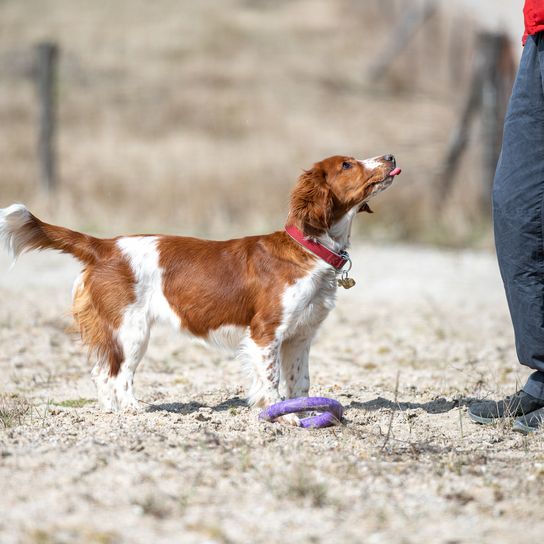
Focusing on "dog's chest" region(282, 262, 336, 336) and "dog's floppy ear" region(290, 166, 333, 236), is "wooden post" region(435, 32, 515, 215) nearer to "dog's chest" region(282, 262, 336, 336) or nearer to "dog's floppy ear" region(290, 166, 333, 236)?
"dog's floppy ear" region(290, 166, 333, 236)

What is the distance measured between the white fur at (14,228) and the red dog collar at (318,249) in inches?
56.5

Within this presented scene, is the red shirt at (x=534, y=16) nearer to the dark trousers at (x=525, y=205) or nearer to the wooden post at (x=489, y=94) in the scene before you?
the dark trousers at (x=525, y=205)

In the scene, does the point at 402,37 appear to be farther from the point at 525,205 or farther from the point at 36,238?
the point at 525,205

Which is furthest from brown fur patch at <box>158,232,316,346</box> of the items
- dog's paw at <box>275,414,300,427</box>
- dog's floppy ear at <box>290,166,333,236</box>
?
dog's paw at <box>275,414,300,427</box>

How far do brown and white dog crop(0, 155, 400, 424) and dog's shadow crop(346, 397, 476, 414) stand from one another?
343 millimetres

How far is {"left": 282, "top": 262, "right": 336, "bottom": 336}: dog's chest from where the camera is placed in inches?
183

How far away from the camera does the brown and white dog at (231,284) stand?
4.70m

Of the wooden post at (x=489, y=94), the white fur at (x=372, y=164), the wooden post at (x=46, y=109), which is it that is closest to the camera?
the white fur at (x=372, y=164)

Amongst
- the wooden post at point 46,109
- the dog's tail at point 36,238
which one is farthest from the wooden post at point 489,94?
the dog's tail at point 36,238

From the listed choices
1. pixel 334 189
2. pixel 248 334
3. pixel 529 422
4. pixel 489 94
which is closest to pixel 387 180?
pixel 334 189

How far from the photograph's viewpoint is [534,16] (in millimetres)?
4215

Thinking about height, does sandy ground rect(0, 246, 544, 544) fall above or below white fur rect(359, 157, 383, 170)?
below

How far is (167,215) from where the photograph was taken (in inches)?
458

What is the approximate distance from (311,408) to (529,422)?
3.47 ft
